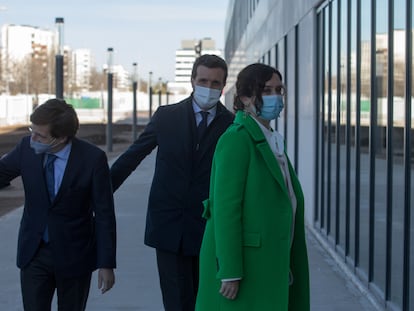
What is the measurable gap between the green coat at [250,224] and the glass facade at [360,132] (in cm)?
247

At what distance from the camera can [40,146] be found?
159 inches

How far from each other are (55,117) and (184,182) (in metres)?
0.88

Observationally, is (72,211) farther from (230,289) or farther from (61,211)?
(230,289)

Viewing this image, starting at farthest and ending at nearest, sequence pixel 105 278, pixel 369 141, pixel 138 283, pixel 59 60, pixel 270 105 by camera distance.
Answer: pixel 59 60 → pixel 138 283 → pixel 369 141 → pixel 105 278 → pixel 270 105

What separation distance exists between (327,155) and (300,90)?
8.70 ft

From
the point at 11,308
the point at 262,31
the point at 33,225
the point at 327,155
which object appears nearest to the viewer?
the point at 33,225

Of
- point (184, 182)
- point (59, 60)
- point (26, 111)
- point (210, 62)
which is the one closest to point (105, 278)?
point (184, 182)

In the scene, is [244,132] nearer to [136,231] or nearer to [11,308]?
[11,308]

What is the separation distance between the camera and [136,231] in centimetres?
1100

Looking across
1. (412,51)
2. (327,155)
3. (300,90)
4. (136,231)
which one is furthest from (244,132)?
(300,90)

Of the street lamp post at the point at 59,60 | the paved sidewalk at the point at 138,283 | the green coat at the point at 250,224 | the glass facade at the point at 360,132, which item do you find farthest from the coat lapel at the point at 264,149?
the street lamp post at the point at 59,60

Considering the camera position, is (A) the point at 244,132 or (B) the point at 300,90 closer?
(A) the point at 244,132

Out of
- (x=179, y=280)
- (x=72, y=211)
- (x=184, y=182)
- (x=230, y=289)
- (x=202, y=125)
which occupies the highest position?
(x=202, y=125)

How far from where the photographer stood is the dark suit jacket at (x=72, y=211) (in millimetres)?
4051
